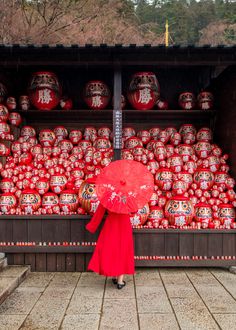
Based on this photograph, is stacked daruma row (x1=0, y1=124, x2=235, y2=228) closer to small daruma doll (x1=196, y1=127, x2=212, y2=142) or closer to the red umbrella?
small daruma doll (x1=196, y1=127, x2=212, y2=142)

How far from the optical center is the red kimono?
535 cm

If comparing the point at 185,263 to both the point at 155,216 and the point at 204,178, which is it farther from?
the point at 204,178

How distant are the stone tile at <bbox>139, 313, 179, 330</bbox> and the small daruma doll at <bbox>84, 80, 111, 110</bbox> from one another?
15.4 feet

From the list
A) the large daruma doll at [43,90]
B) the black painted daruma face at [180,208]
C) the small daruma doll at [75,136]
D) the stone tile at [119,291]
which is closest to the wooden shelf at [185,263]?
the stone tile at [119,291]

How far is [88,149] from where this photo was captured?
7.51 metres

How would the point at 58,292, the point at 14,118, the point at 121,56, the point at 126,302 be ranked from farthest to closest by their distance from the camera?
the point at 14,118, the point at 121,56, the point at 58,292, the point at 126,302

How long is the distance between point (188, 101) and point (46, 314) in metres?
5.51

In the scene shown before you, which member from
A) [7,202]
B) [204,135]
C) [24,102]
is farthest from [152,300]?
[24,102]

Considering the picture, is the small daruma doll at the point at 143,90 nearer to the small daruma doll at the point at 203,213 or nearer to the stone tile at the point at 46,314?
the small daruma doll at the point at 203,213

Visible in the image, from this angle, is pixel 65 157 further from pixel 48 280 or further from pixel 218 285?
pixel 218 285

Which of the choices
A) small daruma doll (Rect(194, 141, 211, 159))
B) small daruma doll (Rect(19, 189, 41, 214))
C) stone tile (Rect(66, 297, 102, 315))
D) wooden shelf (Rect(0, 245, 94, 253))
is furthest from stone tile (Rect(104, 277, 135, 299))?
small daruma doll (Rect(194, 141, 211, 159))

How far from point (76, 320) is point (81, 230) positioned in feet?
7.01

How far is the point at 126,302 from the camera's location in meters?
4.95

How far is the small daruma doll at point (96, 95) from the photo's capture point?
769cm
